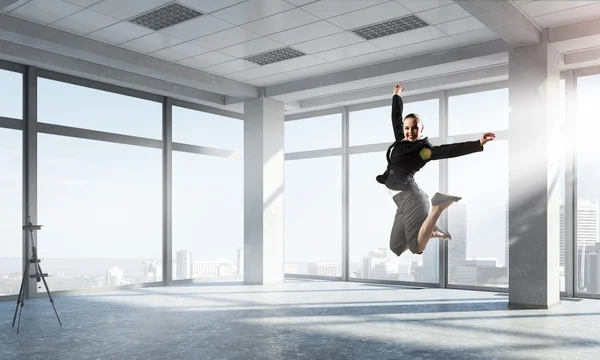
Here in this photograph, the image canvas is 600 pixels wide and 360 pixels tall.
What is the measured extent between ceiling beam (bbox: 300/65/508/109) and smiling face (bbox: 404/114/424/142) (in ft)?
19.9

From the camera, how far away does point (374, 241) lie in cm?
1050

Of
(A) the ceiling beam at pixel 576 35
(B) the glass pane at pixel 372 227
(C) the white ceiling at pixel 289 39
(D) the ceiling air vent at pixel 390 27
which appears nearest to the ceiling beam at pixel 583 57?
(C) the white ceiling at pixel 289 39

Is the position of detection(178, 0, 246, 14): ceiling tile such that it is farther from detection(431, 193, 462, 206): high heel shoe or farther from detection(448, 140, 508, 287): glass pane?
detection(448, 140, 508, 287): glass pane

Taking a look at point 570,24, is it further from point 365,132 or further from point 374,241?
point 374,241

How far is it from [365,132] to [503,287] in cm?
365

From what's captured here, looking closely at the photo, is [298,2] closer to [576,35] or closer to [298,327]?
[576,35]

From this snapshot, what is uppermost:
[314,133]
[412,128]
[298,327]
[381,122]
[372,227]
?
[381,122]

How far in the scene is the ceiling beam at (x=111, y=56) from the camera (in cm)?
670

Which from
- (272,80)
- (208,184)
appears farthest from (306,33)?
(208,184)

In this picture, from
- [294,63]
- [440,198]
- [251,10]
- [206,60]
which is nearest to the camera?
[440,198]

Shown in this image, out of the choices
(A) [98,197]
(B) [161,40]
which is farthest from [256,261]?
(B) [161,40]

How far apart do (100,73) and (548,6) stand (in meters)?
6.13

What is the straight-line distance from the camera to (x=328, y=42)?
756 cm

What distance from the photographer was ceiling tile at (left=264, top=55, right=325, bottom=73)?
8.32m
